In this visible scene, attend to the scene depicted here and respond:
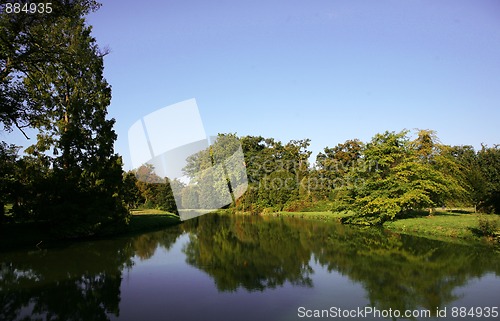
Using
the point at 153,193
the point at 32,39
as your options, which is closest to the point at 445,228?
the point at 32,39

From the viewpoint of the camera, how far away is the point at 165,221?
33.8m

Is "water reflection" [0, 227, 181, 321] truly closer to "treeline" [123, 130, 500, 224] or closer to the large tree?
the large tree

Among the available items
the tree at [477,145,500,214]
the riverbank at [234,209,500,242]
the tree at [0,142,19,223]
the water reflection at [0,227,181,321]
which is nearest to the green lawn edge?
the riverbank at [234,209,500,242]

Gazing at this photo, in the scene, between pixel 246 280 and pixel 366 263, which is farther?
pixel 366 263

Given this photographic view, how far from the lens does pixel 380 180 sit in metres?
25.3

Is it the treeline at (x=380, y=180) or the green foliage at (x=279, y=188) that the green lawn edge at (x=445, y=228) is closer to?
the treeline at (x=380, y=180)

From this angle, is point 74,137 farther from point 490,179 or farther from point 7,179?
point 490,179

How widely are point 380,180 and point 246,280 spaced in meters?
17.3

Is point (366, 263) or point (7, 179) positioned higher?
point (7, 179)

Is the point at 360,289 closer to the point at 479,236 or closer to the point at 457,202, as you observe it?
the point at 479,236

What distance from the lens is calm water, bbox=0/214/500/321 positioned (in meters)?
8.55

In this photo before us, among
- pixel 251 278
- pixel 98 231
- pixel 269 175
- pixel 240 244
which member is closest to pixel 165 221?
pixel 98 231

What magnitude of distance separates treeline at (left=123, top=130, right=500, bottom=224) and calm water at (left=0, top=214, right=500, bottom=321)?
6491 millimetres

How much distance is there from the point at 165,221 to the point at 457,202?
28347 millimetres
